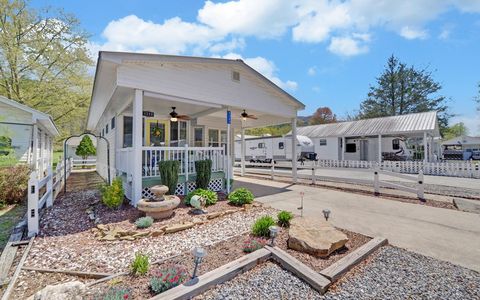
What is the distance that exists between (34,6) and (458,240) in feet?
85.8

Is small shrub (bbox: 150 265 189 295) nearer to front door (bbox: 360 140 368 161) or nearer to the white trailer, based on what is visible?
the white trailer

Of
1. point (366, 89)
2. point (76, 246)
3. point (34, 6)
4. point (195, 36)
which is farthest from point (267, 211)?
point (366, 89)

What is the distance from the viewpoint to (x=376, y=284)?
118 inches

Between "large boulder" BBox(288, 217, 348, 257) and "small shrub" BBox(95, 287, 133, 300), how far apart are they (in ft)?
8.15

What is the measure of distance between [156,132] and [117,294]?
7807 mm

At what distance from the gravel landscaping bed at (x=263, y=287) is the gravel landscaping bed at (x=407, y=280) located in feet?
1.05

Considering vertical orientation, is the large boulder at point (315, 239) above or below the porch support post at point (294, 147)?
below

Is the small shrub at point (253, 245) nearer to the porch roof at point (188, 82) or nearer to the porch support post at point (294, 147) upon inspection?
the porch roof at point (188, 82)

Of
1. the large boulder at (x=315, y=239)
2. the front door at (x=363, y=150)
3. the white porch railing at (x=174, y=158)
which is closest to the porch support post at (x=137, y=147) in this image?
the white porch railing at (x=174, y=158)

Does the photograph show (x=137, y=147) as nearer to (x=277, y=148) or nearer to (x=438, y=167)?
(x=438, y=167)

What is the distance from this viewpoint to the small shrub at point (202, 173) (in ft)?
25.3

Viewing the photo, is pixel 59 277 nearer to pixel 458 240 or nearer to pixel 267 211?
pixel 267 211

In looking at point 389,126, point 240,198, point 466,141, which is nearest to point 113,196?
point 240,198

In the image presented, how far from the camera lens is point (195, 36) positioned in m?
10.1
